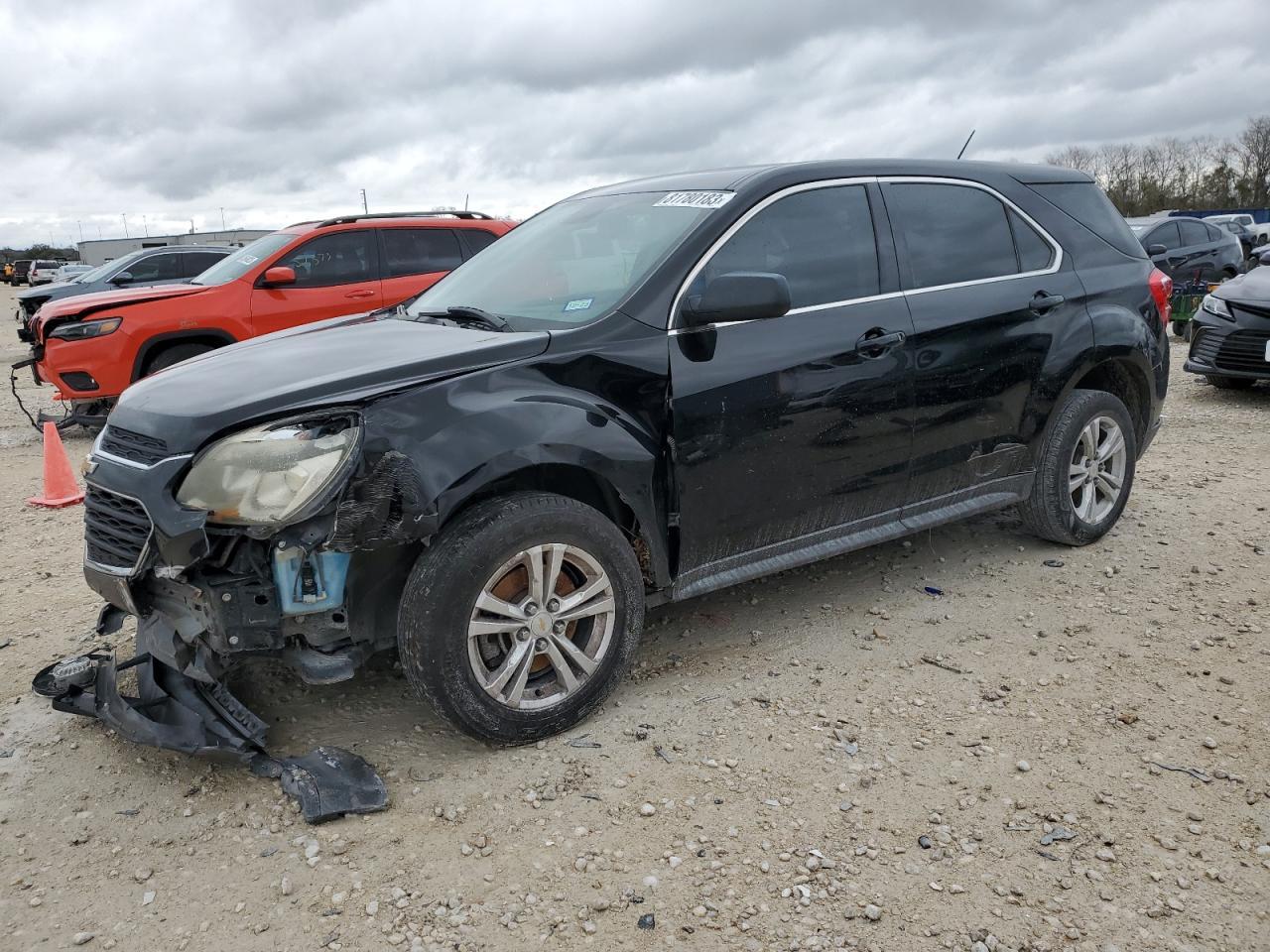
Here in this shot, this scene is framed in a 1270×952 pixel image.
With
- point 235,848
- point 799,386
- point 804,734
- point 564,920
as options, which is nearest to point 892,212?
point 799,386

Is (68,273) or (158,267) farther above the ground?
(68,273)

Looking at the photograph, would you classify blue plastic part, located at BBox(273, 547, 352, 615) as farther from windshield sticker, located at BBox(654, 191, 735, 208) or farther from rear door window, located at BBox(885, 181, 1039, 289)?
rear door window, located at BBox(885, 181, 1039, 289)

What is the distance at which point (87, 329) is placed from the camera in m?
8.83

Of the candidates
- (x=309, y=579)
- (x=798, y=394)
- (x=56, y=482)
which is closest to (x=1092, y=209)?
(x=798, y=394)

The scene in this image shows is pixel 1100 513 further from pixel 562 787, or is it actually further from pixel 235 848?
pixel 235 848

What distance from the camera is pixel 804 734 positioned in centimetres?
338

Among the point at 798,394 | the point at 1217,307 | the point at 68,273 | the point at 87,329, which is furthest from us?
the point at 68,273

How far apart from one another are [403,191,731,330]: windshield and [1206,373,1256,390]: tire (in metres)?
7.64

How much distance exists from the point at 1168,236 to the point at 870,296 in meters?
15.8

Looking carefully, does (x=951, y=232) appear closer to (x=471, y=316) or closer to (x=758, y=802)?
(x=471, y=316)

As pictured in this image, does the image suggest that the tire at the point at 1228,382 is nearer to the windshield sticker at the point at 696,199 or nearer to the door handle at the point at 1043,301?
the door handle at the point at 1043,301

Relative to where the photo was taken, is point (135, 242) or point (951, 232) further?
point (135, 242)

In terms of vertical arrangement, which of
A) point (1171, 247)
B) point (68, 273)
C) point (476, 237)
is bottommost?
point (1171, 247)

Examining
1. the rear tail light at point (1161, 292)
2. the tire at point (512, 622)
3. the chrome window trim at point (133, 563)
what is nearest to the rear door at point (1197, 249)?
the rear tail light at point (1161, 292)
